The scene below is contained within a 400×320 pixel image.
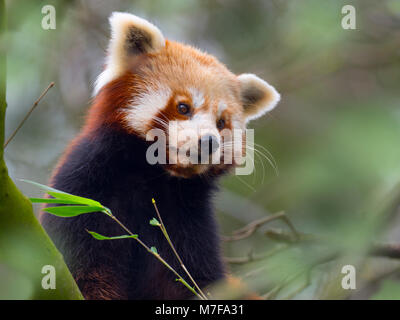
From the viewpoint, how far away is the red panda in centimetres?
281

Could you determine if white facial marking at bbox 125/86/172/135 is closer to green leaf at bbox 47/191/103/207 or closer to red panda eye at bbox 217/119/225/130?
red panda eye at bbox 217/119/225/130

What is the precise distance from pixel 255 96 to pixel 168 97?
0.77 meters

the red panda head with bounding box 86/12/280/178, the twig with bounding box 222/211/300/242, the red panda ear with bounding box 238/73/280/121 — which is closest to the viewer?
the red panda head with bounding box 86/12/280/178

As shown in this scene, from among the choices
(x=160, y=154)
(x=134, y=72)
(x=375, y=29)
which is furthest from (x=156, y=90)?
(x=375, y=29)

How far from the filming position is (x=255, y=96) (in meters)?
3.57

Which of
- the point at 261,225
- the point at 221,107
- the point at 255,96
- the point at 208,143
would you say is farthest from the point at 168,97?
the point at 261,225

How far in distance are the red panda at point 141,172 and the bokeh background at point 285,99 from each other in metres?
0.30

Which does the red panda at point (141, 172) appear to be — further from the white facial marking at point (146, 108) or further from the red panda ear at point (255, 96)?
the red panda ear at point (255, 96)

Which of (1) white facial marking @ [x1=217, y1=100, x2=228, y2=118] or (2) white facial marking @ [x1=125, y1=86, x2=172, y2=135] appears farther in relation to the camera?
(1) white facial marking @ [x1=217, y1=100, x2=228, y2=118]

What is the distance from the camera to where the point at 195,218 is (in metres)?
3.10

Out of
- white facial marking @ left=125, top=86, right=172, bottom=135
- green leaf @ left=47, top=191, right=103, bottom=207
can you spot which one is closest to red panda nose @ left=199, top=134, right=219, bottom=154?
white facial marking @ left=125, top=86, right=172, bottom=135

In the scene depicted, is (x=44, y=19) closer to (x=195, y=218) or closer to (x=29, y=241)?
(x=195, y=218)

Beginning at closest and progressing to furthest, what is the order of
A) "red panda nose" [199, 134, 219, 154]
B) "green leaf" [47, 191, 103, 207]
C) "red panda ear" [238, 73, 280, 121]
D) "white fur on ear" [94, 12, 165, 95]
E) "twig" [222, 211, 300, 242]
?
1. "green leaf" [47, 191, 103, 207]
2. "red panda nose" [199, 134, 219, 154]
3. "white fur on ear" [94, 12, 165, 95]
4. "twig" [222, 211, 300, 242]
5. "red panda ear" [238, 73, 280, 121]

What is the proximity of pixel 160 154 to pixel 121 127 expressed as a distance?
0.86ft
